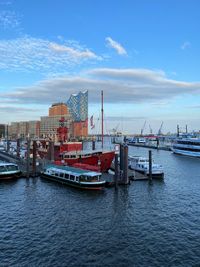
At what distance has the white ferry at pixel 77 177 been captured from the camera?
5978 cm

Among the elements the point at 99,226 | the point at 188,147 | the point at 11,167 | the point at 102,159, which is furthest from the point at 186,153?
the point at 99,226

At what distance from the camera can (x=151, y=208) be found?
4934cm

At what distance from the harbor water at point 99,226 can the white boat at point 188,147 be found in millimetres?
84133

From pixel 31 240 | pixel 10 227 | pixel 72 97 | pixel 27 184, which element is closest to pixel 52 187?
pixel 27 184

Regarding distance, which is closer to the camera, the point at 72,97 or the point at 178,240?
the point at 178,240

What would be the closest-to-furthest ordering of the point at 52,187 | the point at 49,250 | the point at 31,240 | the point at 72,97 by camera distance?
1. the point at 49,250
2. the point at 31,240
3. the point at 52,187
4. the point at 72,97

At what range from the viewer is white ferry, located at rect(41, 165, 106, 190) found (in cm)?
5978

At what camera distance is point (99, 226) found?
40.3 metres

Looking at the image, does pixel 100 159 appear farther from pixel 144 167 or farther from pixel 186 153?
pixel 186 153

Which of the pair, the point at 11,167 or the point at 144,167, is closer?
the point at 11,167

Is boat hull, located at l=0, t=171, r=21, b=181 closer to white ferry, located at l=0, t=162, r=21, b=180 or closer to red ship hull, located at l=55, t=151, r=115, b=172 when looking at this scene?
white ferry, located at l=0, t=162, r=21, b=180

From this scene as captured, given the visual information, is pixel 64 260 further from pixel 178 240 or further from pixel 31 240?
pixel 178 240

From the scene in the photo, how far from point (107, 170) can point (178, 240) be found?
143 ft

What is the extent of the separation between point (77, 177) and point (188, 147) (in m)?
98.9
